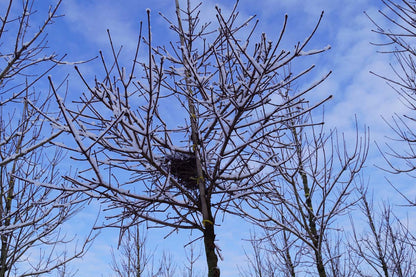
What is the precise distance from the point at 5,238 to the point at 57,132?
11.0 ft

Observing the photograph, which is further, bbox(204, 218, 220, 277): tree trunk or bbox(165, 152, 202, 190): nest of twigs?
bbox(165, 152, 202, 190): nest of twigs

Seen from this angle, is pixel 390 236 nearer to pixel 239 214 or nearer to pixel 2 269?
pixel 239 214

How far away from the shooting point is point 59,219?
5.59 metres

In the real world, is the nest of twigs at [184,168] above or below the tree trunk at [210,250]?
above

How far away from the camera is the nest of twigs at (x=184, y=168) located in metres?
3.79

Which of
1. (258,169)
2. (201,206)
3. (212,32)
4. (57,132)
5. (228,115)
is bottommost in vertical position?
(201,206)

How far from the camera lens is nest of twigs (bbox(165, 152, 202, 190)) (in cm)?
379

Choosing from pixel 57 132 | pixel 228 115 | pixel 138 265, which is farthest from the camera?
pixel 138 265

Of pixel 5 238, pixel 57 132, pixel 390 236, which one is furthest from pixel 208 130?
pixel 390 236

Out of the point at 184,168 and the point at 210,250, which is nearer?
the point at 210,250

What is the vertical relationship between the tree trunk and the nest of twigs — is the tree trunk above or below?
below

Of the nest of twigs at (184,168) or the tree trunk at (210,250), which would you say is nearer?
the tree trunk at (210,250)

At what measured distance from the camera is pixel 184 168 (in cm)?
386

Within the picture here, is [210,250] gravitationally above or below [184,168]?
below
